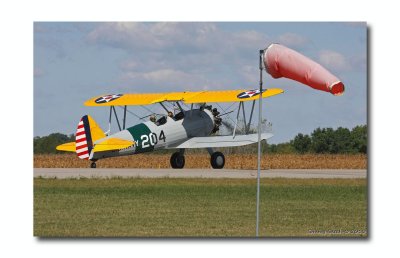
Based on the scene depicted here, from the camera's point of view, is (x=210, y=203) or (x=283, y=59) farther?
(x=210, y=203)

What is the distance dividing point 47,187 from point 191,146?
31.8ft

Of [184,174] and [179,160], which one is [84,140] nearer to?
[184,174]

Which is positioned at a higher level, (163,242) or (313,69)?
(313,69)

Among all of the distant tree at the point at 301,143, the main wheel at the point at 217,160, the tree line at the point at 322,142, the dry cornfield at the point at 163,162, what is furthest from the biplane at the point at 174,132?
the distant tree at the point at 301,143

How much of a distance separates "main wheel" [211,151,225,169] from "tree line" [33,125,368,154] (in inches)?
341

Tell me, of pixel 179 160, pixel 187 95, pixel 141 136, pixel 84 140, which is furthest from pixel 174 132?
pixel 84 140

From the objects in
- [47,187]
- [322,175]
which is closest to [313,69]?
[47,187]

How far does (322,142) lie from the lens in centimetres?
1642

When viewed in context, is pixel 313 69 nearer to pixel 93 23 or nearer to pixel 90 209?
pixel 93 23

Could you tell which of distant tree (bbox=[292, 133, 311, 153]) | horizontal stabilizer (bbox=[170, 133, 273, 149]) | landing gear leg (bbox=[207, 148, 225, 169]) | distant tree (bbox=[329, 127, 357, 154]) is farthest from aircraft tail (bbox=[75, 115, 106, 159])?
distant tree (bbox=[329, 127, 357, 154])

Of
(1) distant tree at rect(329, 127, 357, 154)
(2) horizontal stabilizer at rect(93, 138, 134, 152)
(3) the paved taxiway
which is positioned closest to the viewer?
(1) distant tree at rect(329, 127, 357, 154)

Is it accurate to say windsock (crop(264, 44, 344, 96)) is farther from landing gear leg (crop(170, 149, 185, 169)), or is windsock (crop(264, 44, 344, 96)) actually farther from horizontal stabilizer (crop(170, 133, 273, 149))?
landing gear leg (crop(170, 149, 185, 169))

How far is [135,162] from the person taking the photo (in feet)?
89.1

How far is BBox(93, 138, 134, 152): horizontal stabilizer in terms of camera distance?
24.3 m
